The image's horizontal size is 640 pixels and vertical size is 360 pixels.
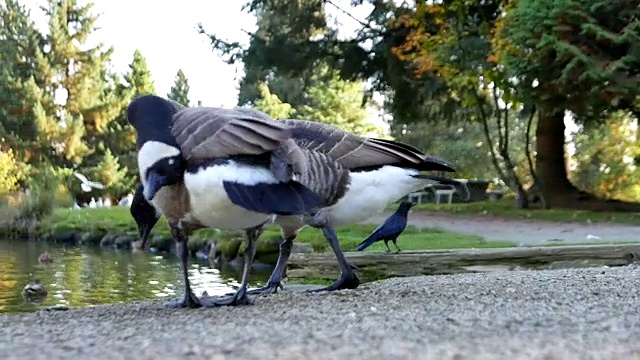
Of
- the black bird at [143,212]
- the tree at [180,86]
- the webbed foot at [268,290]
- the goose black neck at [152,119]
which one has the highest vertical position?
the tree at [180,86]

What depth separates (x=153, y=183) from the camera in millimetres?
4766

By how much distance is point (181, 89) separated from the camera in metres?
51.8

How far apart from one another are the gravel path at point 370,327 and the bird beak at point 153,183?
75 centimetres

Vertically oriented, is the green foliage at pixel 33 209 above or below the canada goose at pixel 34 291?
above

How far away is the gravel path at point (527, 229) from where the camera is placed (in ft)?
41.7

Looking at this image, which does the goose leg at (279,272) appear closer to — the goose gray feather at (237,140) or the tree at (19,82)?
the goose gray feather at (237,140)

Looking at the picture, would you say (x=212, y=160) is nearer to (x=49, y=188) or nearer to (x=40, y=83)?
(x=49, y=188)

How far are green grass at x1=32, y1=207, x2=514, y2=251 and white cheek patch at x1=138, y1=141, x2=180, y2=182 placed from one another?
6.54 m

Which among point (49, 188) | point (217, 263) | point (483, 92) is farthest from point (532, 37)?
point (49, 188)

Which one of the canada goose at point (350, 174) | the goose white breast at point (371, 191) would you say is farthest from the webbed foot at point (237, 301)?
the goose white breast at point (371, 191)

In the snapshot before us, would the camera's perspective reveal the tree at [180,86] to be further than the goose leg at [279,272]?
Yes

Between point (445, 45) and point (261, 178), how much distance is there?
1365 centimetres

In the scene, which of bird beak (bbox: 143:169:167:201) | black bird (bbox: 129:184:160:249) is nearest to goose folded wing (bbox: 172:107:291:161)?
bird beak (bbox: 143:169:167:201)

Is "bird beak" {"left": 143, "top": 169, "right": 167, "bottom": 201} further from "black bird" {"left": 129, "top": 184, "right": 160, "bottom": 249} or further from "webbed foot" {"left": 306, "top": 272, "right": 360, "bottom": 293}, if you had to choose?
"webbed foot" {"left": 306, "top": 272, "right": 360, "bottom": 293}
